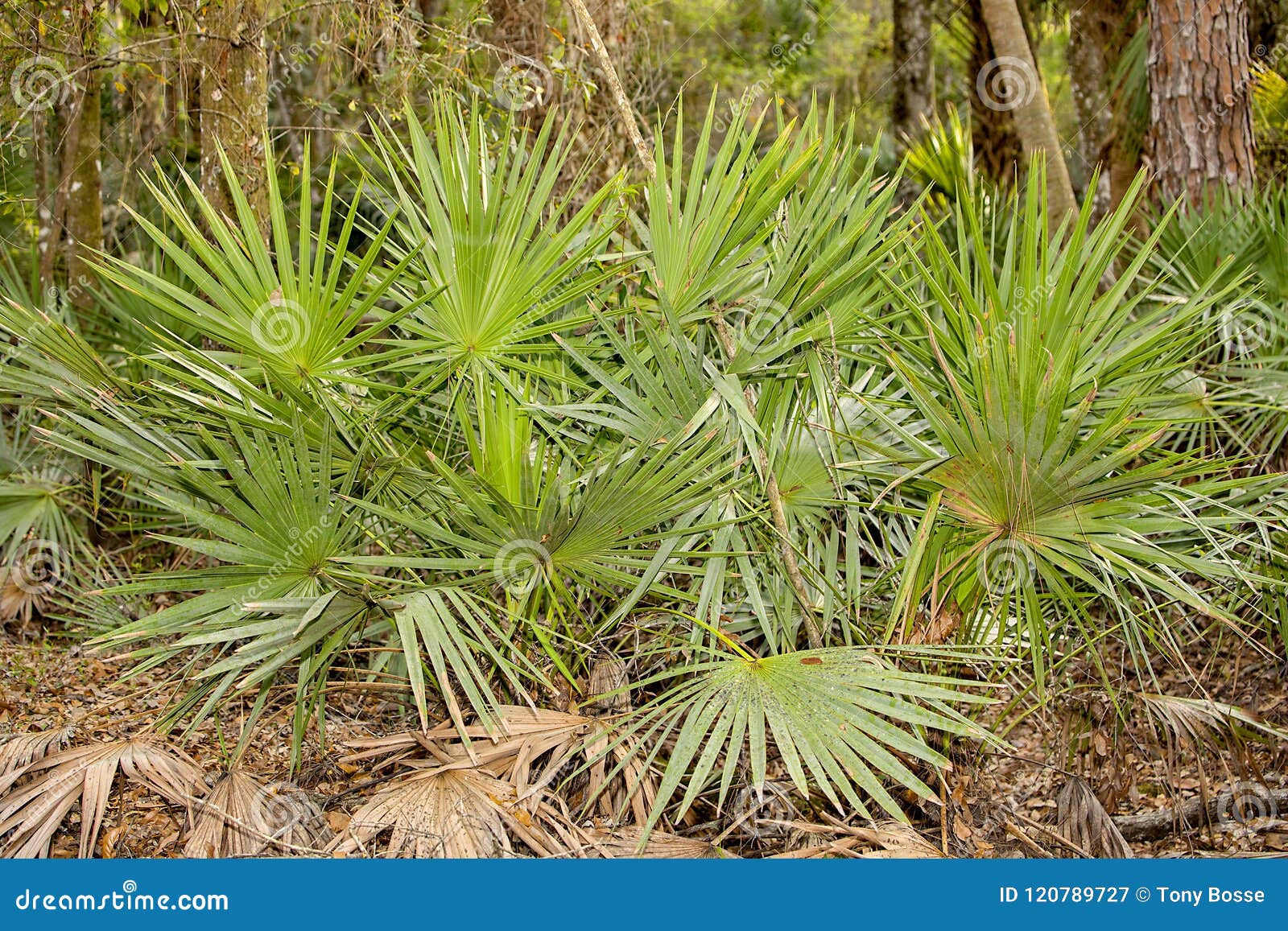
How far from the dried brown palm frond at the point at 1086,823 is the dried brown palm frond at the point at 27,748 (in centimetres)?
295

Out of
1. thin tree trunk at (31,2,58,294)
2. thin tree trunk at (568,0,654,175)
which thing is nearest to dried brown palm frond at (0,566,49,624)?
thin tree trunk at (31,2,58,294)

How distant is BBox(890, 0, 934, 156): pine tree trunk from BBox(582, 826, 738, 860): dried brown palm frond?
8.29m

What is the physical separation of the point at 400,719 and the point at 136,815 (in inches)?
36.9

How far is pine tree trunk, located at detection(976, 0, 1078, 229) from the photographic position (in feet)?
18.7

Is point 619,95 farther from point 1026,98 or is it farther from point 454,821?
point 1026,98

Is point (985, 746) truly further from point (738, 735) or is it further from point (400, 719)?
point (400, 719)

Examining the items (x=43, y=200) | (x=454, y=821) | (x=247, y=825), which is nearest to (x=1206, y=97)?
(x=454, y=821)

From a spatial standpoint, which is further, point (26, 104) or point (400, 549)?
point (26, 104)

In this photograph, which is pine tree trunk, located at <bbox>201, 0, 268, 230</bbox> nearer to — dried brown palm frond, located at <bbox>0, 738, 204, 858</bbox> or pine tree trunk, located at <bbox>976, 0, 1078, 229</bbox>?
dried brown palm frond, located at <bbox>0, 738, 204, 858</bbox>

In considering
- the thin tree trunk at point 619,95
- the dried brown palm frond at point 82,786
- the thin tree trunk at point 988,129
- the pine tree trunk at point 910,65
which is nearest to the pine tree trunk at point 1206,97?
the thin tree trunk at point 988,129

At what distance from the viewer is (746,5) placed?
1659 cm

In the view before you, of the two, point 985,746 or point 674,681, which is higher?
point 674,681

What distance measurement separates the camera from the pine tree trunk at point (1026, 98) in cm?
570

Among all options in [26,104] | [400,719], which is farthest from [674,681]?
[26,104]
